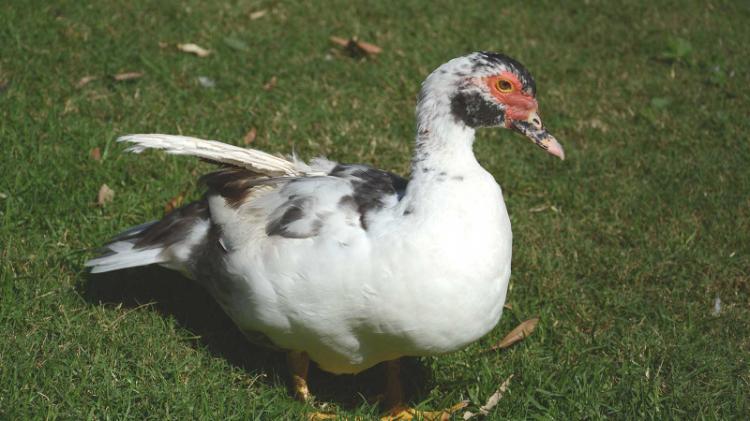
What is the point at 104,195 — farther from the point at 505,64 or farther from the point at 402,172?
the point at 505,64

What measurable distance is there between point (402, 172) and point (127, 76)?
1852 mm

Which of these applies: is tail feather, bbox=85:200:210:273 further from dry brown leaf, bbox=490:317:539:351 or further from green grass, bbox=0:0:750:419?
dry brown leaf, bbox=490:317:539:351

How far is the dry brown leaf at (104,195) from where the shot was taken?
4.07 m

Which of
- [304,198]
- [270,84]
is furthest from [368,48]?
[304,198]

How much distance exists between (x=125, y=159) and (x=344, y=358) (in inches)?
79.6

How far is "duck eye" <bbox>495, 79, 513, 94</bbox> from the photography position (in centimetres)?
287

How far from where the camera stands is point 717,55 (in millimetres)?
6273

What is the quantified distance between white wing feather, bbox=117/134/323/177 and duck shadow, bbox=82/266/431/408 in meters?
0.74

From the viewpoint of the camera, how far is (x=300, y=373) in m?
3.22

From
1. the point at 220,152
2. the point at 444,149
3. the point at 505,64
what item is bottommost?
the point at 220,152

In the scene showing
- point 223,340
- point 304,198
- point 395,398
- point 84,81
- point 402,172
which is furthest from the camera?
point 84,81

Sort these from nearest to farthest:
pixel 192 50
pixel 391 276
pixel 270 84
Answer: pixel 391 276, pixel 270 84, pixel 192 50

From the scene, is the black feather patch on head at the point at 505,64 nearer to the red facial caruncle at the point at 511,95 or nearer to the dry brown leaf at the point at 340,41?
the red facial caruncle at the point at 511,95

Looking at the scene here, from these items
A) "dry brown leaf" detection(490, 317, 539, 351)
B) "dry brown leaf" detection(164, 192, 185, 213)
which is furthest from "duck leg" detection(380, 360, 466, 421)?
"dry brown leaf" detection(164, 192, 185, 213)
